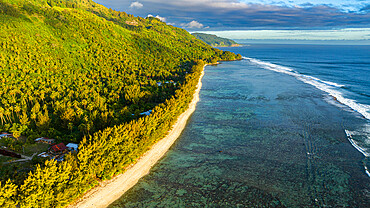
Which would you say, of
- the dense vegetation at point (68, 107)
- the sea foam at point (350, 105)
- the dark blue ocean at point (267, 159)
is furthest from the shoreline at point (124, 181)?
the sea foam at point (350, 105)

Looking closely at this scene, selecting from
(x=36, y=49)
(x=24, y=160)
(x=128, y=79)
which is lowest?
(x=24, y=160)

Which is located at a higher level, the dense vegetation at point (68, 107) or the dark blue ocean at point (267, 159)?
the dense vegetation at point (68, 107)

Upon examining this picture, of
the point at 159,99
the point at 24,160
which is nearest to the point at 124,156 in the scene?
the point at 24,160

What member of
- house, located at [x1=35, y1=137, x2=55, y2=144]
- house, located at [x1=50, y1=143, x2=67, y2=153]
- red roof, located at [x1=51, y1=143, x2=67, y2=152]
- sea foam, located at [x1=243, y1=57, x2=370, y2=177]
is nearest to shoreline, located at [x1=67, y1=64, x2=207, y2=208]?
house, located at [x1=50, y1=143, x2=67, y2=153]

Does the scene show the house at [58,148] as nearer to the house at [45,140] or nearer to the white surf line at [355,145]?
the house at [45,140]

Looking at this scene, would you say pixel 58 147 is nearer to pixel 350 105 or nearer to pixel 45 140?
pixel 45 140

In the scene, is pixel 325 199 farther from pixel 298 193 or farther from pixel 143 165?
pixel 143 165

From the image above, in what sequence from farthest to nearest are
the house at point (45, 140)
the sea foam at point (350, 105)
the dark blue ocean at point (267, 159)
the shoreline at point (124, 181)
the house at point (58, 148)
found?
the sea foam at point (350, 105) < the house at point (45, 140) < the house at point (58, 148) < the dark blue ocean at point (267, 159) < the shoreline at point (124, 181)

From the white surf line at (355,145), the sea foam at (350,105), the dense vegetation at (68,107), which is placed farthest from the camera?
the sea foam at (350,105)

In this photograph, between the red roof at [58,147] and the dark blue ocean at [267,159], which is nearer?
the dark blue ocean at [267,159]
